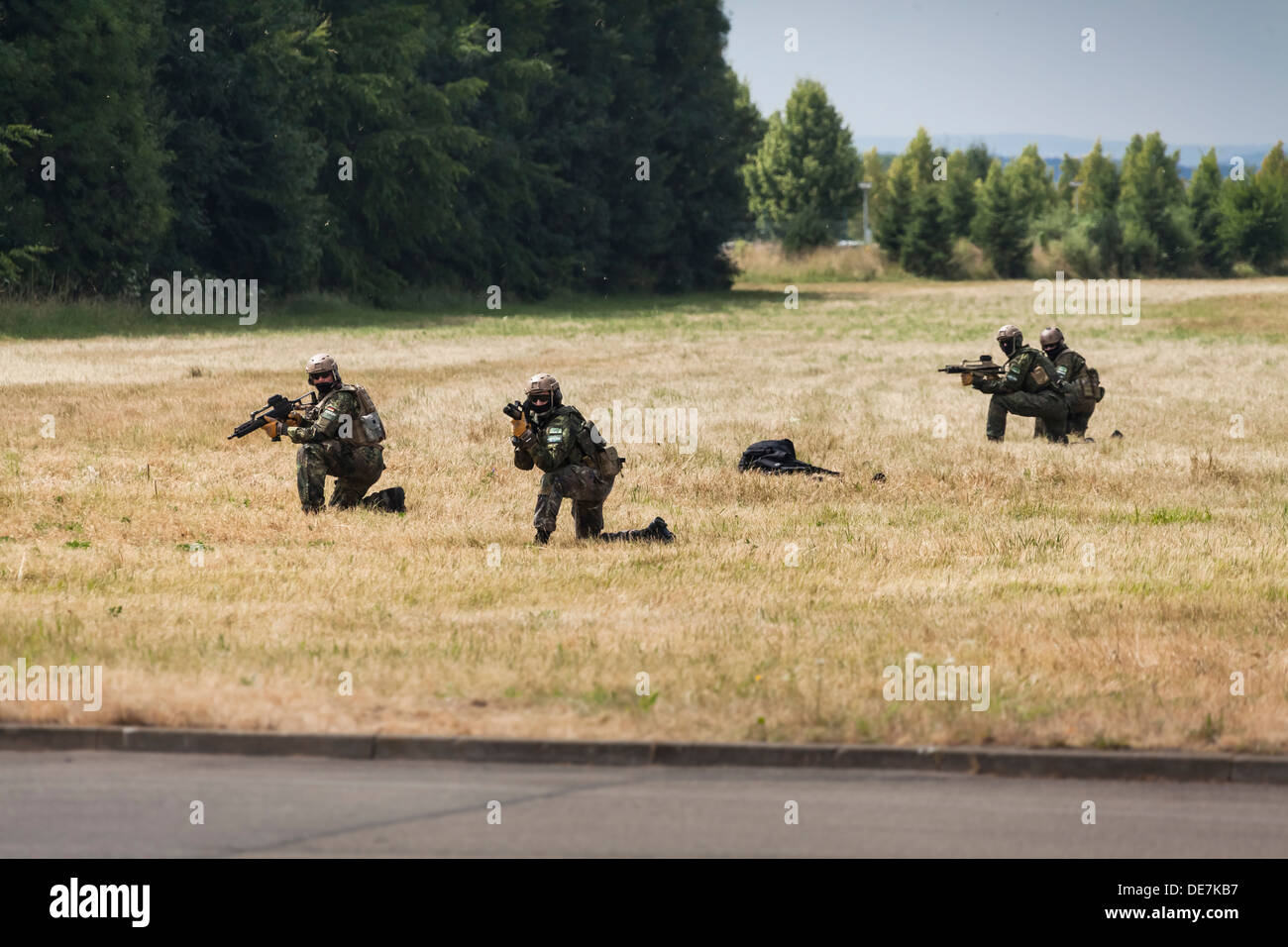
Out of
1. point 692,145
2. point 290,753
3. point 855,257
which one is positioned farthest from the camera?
point 855,257

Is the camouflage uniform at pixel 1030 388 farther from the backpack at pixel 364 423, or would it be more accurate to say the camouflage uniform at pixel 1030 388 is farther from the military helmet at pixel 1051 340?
the backpack at pixel 364 423

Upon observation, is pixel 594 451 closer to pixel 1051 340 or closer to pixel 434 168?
pixel 1051 340

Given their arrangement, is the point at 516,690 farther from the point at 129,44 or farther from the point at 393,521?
the point at 129,44

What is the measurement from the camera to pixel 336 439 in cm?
1555

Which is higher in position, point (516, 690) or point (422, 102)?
point (422, 102)

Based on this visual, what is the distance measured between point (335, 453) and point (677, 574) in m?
4.30

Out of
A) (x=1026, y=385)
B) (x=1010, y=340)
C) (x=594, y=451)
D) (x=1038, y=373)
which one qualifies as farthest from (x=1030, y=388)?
Result: (x=594, y=451)

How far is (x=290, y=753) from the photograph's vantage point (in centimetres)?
843

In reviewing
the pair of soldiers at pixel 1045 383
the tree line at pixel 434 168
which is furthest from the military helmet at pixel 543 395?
the tree line at pixel 434 168

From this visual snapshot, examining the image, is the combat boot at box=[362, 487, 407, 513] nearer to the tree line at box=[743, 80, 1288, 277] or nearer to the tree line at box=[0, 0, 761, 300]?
the tree line at box=[0, 0, 761, 300]

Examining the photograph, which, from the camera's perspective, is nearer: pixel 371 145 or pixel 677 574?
pixel 677 574

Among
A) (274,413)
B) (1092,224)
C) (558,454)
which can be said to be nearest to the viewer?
(558,454)
